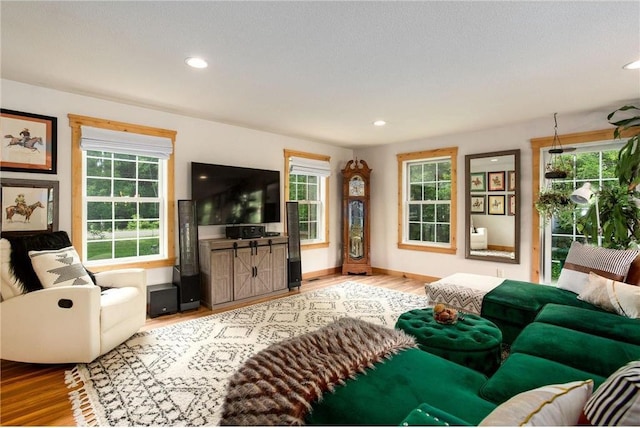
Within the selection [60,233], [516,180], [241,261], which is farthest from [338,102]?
[60,233]

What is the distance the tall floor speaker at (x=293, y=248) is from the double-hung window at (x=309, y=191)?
1.14ft

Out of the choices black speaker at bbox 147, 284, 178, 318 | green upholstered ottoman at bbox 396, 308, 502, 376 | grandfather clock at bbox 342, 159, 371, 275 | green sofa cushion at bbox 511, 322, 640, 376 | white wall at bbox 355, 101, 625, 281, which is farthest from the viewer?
grandfather clock at bbox 342, 159, 371, 275

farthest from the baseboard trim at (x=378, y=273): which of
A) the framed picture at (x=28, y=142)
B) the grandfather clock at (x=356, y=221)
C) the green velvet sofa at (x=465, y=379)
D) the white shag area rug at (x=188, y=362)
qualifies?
the framed picture at (x=28, y=142)

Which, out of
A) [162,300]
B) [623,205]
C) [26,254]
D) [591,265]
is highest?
[623,205]

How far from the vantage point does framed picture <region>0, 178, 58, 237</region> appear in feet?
9.77

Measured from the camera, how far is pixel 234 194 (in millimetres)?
4461

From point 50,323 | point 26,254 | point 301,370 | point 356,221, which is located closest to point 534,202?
point 356,221

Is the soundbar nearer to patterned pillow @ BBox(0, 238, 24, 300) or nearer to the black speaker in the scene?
the black speaker

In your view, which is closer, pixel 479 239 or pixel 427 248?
pixel 479 239

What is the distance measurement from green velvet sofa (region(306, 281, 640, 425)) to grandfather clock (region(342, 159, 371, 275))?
3642 millimetres

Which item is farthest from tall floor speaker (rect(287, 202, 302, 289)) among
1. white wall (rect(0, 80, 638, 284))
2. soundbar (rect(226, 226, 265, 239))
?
soundbar (rect(226, 226, 265, 239))

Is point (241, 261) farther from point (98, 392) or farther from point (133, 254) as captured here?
point (98, 392)

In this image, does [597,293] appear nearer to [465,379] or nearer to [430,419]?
[465,379]

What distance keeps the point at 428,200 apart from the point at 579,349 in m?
3.87
